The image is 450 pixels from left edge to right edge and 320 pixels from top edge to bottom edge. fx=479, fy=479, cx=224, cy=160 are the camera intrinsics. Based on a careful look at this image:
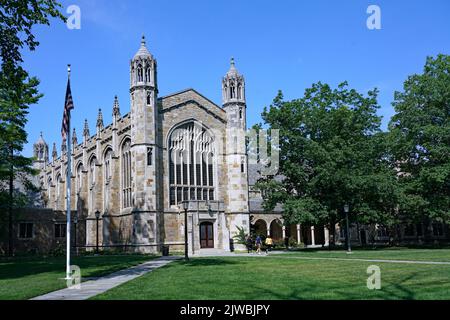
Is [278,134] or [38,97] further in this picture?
[278,134]

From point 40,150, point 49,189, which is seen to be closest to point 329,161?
point 49,189

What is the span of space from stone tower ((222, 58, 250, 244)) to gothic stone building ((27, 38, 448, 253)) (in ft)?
0.30

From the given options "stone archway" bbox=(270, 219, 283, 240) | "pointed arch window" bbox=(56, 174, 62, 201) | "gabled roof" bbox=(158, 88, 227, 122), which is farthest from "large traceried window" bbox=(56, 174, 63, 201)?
"stone archway" bbox=(270, 219, 283, 240)

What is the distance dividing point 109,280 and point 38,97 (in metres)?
21.2

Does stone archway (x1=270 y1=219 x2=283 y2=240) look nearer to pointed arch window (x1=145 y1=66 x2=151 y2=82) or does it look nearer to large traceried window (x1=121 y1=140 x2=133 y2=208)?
large traceried window (x1=121 y1=140 x2=133 y2=208)

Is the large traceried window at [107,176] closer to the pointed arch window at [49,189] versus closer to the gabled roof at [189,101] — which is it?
the gabled roof at [189,101]

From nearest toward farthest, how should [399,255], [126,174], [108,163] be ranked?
[399,255]
[126,174]
[108,163]

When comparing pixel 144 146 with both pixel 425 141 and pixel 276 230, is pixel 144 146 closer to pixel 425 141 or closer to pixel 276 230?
pixel 425 141

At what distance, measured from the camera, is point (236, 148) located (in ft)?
147

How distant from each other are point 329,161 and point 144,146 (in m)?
15.0

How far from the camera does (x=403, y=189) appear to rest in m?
37.8

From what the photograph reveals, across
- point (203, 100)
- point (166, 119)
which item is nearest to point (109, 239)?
point (166, 119)
